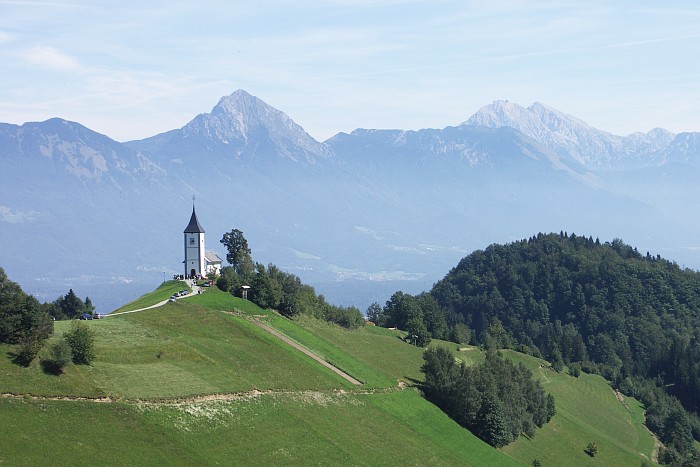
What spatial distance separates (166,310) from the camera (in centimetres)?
9244

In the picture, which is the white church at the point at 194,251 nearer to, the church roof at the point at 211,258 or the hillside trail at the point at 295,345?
the church roof at the point at 211,258

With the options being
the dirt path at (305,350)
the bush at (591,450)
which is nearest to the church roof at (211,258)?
the dirt path at (305,350)

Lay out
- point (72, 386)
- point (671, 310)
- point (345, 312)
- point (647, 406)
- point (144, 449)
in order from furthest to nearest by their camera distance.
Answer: point (671, 310) < point (647, 406) < point (345, 312) < point (72, 386) < point (144, 449)

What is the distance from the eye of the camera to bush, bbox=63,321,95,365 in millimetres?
66938

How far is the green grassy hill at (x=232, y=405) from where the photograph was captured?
58088 mm

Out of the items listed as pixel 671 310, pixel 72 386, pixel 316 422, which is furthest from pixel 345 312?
pixel 671 310

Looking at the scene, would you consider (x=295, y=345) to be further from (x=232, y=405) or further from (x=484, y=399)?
(x=232, y=405)

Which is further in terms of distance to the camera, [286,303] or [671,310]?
[671,310]

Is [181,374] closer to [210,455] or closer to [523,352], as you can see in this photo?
[210,455]

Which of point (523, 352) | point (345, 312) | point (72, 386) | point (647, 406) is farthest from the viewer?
point (523, 352)

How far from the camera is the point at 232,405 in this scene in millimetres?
69625

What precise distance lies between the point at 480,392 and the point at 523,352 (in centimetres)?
6220

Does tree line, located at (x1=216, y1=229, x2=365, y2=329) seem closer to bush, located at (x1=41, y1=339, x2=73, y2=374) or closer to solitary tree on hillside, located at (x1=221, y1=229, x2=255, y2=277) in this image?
Answer: solitary tree on hillside, located at (x1=221, y1=229, x2=255, y2=277)

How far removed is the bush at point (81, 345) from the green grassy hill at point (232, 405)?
3.50ft
